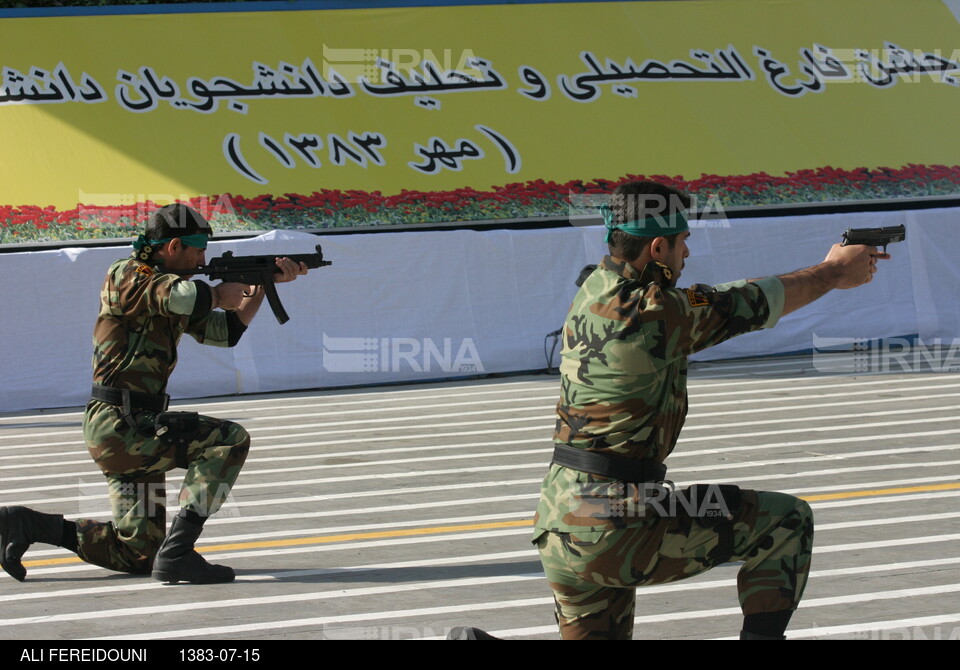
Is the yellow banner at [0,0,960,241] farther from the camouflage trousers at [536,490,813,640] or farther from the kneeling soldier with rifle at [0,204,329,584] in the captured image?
the camouflage trousers at [536,490,813,640]

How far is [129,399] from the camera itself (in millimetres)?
6906

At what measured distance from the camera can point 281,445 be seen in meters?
11.8

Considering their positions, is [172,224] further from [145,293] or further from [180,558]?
[180,558]

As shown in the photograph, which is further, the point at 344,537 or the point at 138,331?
the point at 344,537

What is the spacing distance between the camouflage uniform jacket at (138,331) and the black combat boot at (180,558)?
2.64 feet

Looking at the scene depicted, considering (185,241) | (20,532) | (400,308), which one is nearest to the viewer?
(185,241)

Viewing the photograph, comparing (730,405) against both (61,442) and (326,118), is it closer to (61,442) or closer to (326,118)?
(61,442)

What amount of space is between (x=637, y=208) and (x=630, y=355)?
0.50m

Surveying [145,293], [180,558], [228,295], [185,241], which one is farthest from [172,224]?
[180,558]

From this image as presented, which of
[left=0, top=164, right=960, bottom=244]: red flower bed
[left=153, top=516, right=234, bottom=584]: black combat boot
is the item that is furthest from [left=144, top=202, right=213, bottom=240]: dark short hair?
[left=0, top=164, right=960, bottom=244]: red flower bed

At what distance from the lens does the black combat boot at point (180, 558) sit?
699 centimetres

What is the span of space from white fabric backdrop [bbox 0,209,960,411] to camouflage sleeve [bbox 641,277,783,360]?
1096 cm

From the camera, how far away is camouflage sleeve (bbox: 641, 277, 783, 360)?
403cm
